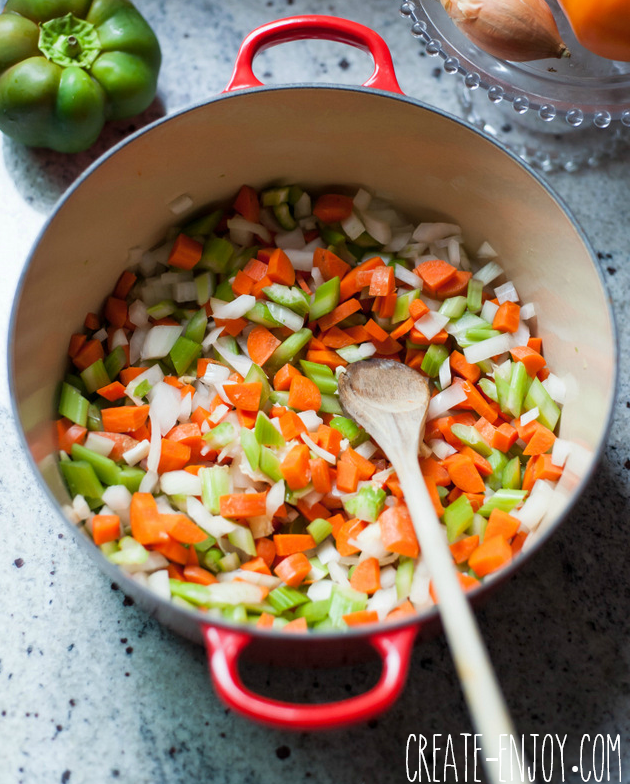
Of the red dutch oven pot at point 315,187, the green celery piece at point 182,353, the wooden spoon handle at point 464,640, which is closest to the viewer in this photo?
the wooden spoon handle at point 464,640

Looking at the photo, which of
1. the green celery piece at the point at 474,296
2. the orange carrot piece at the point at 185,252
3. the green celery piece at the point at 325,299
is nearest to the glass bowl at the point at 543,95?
the green celery piece at the point at 474,296

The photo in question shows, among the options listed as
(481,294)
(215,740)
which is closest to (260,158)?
(481,294)

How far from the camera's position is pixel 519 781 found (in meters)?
0.77

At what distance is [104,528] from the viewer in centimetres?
100

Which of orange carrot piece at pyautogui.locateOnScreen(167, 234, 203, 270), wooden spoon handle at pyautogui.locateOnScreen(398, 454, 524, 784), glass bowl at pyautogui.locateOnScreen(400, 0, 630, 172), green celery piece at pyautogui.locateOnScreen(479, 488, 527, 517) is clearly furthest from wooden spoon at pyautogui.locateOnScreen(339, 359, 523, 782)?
glass bowl at pyautogui.locateOnScreen(400, 0, 630, 172)

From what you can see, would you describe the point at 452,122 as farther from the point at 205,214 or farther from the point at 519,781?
the point at 519,781

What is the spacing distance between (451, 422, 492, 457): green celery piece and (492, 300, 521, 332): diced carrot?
0.18 meters

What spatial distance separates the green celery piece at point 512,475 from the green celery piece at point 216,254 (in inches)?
22.8

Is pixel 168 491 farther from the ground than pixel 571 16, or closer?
closer

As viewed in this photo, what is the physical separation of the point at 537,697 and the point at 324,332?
2.18 feet

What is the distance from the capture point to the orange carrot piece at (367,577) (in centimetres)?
103

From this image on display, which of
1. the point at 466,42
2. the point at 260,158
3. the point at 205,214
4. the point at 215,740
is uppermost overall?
the point at 466,42

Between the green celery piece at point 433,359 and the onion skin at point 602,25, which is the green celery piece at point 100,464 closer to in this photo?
the green celery piece at point 433,359

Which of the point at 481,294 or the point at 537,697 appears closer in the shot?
the point at 537,697
